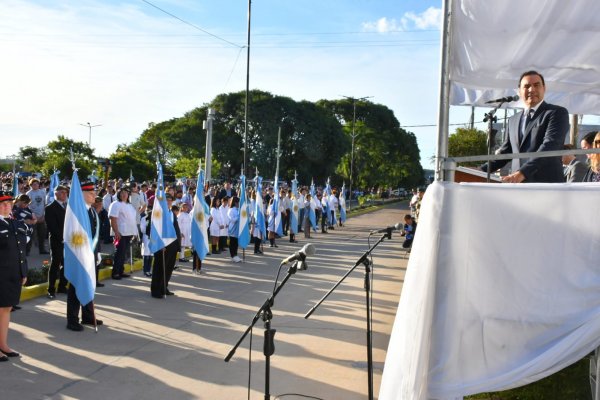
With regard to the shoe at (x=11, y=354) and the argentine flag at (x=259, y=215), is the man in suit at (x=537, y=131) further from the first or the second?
the argentine flag at (x=259, y=215)

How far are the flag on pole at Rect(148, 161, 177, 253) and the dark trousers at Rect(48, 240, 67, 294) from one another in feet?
5.12

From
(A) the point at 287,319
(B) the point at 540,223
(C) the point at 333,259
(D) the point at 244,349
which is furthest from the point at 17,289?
(C) the point at 333,259

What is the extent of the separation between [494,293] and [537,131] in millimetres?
1308

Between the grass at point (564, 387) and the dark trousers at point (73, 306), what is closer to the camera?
the grass at point (564, 387)

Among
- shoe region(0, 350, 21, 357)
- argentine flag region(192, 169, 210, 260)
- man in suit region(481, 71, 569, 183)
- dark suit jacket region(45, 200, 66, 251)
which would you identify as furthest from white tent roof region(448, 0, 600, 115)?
argentine flag region(192, 169, 210, 260)

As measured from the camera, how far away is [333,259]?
16.6 metres

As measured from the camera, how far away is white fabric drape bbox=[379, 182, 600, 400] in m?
2.88

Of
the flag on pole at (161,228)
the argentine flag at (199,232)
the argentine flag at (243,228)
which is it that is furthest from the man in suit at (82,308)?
the argentine flag at (243,228)

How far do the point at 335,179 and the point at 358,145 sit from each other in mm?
5595

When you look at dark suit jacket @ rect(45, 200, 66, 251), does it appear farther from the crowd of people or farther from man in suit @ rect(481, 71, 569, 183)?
man in suit @ rect(481, 71, 569, 183)

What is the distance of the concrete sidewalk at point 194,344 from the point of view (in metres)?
5.71

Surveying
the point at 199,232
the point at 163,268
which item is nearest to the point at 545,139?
the point at 163,268

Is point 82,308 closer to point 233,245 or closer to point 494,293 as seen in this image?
point 494,293

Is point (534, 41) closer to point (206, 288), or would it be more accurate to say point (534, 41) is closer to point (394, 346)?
point (394, 346)
